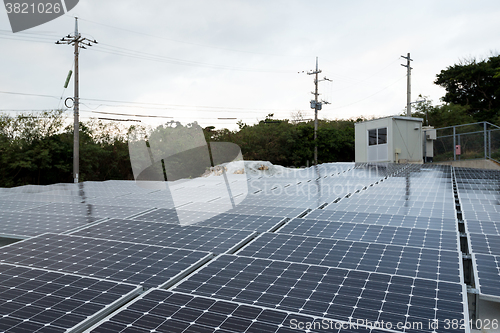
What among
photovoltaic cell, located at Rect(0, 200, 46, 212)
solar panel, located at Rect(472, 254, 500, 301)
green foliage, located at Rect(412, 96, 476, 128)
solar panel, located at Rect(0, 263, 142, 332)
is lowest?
solar panel, located at Rect(472, 254, 500, 301)

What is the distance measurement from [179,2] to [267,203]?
1536 centimetres

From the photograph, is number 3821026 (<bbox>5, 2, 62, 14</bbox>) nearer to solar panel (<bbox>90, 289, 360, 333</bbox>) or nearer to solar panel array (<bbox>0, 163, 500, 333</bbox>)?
solar panel array (<bbox>0, 163, 500, 333</bbox>)

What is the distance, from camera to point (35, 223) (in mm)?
9555

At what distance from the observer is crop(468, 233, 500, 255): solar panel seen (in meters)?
6.29

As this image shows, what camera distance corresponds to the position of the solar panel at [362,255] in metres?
5.43

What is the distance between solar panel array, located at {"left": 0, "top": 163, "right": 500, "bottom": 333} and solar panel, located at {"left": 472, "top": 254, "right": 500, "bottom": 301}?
3cm

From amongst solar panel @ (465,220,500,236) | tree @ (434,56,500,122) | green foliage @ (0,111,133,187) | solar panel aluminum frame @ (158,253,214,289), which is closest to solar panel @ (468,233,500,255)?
solar panel @ (465,220,500,236)

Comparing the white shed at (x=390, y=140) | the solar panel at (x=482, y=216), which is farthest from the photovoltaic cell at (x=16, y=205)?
the white shed at (x=390, y=140)

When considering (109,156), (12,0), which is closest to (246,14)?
(12,0)

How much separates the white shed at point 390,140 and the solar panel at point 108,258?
21.5 m

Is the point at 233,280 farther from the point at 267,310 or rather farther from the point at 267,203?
the point at 267,203

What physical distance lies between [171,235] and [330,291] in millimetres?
4259

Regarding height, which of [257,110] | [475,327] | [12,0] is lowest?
[475,327]

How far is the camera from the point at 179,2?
2097cm
